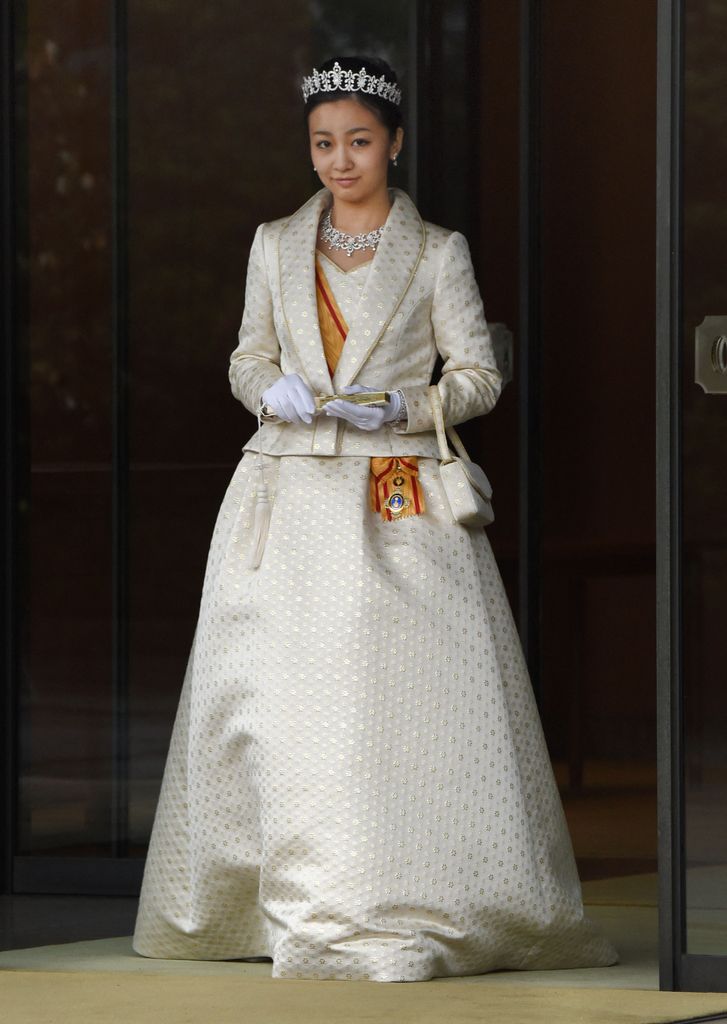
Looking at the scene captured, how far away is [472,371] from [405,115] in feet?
4.18

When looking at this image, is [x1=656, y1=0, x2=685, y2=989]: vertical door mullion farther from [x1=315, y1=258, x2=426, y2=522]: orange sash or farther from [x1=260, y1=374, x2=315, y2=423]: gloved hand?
[x1=260, y1=374, x2=315, y2=423]: gloved hand

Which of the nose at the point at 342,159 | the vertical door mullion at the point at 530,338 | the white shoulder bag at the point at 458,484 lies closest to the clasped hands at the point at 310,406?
the white shoulder bag at the point at 458,484

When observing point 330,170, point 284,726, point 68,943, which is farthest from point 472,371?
point 68,943

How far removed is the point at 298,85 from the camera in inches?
233

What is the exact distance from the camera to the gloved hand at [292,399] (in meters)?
4.54

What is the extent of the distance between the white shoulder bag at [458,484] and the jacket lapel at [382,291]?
0.53ft

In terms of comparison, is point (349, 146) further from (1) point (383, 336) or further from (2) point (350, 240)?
(1) point (383, 336)

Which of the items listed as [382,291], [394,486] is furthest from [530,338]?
[394,486]

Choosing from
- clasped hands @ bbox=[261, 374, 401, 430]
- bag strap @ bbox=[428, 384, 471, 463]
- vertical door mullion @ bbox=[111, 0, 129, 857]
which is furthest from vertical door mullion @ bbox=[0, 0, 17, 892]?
bag strap @ bbox=[428, 384, 471, 463]

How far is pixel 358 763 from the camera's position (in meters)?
4.43

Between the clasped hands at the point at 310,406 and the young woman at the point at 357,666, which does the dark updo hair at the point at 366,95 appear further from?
the clasped hands at the point at 310,406

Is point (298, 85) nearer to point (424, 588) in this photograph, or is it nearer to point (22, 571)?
point (22, 571)

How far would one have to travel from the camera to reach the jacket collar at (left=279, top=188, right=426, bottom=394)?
4.72 metres

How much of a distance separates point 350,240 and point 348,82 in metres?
0.34
